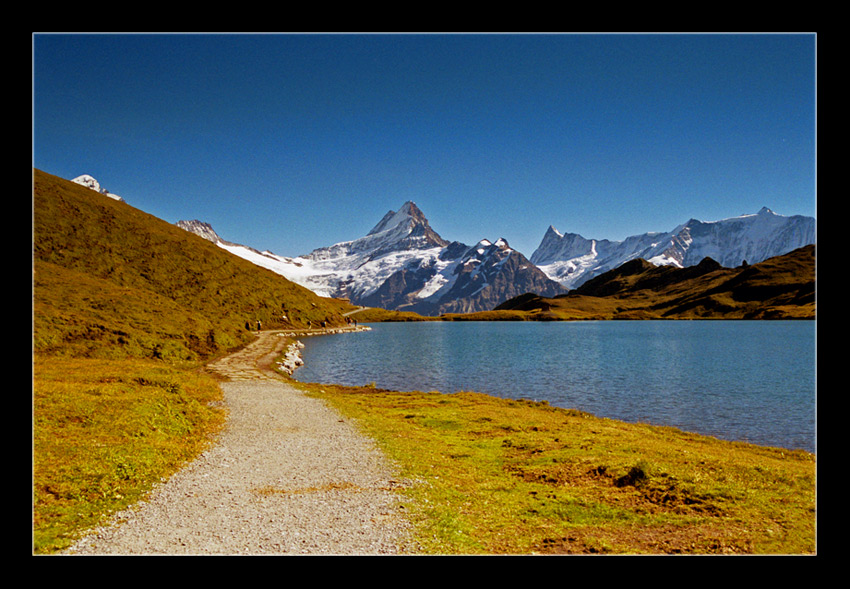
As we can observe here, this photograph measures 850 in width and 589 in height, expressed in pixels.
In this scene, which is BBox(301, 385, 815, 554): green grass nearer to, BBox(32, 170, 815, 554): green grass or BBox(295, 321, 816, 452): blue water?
BBox(32, 170, 815, 554): green grass

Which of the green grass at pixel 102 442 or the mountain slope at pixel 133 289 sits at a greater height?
the mountain slope at pixel 133 289

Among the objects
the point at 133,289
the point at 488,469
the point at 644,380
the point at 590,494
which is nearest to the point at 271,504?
the point at 488,469

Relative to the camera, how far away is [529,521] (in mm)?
13422

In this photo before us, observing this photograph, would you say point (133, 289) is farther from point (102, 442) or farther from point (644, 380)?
point (644, 380)

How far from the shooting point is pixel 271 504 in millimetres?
14023

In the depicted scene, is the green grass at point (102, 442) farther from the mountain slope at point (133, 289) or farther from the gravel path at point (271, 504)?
the mountain slope at point (133, 289)

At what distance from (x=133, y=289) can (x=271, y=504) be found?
288 feet

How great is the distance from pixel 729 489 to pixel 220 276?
14729cm

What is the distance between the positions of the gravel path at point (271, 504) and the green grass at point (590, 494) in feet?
4.35

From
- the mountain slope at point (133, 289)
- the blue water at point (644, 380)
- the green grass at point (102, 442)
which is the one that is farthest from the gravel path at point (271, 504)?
the mountain slope at point (133, 289)

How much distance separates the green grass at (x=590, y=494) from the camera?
478 inches

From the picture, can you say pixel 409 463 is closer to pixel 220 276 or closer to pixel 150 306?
pixel 150 306

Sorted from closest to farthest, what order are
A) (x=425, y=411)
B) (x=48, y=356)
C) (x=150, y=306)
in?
(x=425, y=411) < (x=48, y=356) < (x=150, y=306)

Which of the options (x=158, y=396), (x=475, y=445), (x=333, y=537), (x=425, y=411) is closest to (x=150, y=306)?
(x=158, y=396)
